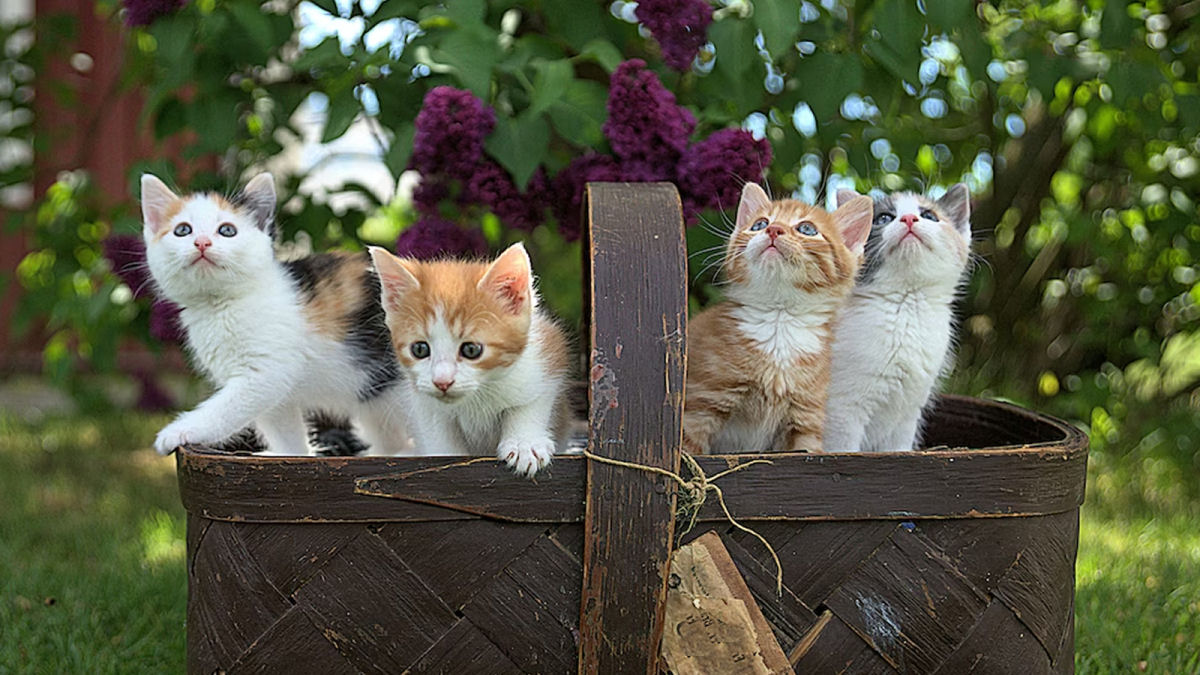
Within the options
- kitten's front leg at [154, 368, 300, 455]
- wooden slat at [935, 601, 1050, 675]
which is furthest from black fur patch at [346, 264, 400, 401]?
wooden slat at [935, 601, 1050, 675]

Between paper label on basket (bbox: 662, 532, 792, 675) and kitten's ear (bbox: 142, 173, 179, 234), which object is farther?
kitten's ear (bbox: 142, 173, 179, 234)

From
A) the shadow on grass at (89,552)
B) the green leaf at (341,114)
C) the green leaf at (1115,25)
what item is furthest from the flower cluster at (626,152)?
the shadow on grass at (89,552)

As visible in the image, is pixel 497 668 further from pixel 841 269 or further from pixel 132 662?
pixel 132 662

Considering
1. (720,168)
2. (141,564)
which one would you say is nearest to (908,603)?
(720,168)

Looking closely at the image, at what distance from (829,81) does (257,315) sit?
3.01 feet

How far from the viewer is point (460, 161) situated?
151 centimetres

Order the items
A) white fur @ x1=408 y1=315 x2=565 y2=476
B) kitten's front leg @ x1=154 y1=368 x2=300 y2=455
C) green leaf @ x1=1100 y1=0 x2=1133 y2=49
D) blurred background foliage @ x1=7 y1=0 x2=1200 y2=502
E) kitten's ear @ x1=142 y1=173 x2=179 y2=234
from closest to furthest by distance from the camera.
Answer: white fur @ x1=408 y1=315 x2=565 y2=476 → kitten's front leg @ x1=154 y1=368 x2=300 y2=455 → kitten's ear @ x1=142 y1=173 x2=179 y2=234 → blurred background foliage @ x1=7 y1=0 x2=1200 y2=502 → green leaf @ x1=1100 y1=0 x2=1133 y2=49

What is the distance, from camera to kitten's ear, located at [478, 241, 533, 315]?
44.7 inches

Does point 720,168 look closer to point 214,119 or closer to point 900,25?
point 900,25

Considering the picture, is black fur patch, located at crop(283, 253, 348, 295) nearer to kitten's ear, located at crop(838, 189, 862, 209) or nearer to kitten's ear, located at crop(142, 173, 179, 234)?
kitten's ear, located at crop(142, 173, 179, 234)

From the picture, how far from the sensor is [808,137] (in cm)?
200

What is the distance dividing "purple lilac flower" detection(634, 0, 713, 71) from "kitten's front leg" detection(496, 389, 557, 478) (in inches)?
23.1

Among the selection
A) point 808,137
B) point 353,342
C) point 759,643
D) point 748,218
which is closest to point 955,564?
point 759,643

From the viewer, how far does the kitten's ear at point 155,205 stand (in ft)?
4.42
